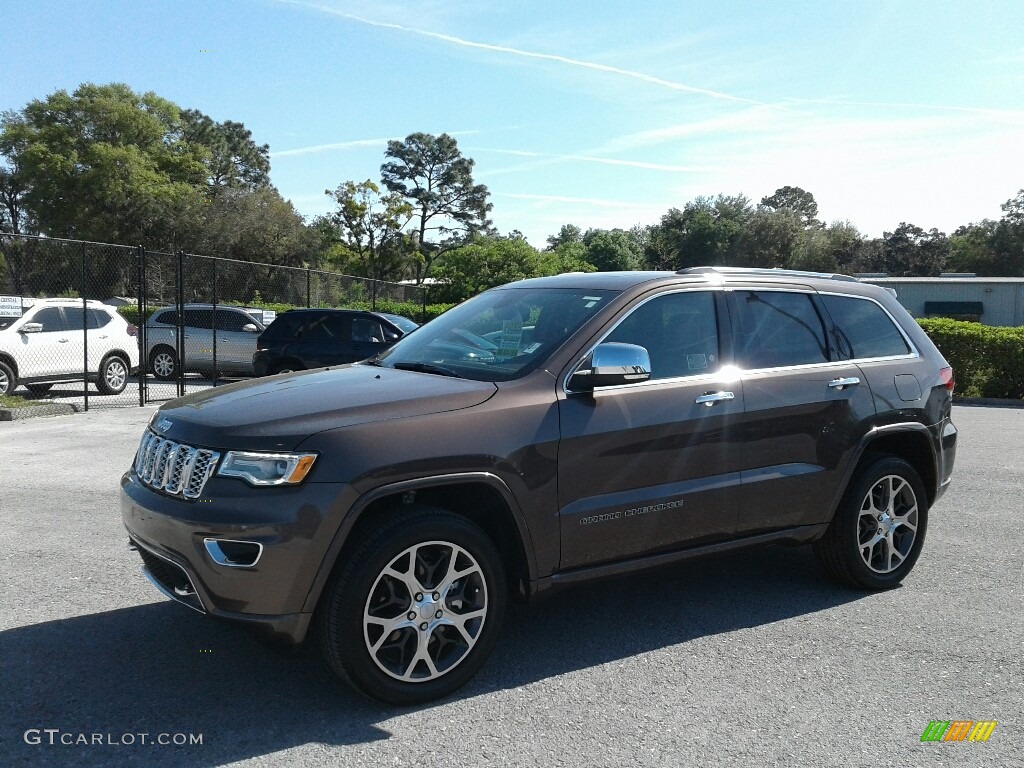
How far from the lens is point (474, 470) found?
3750 mm

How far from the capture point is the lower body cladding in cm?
341

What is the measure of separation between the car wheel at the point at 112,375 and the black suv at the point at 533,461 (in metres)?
12.7

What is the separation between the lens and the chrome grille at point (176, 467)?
358cm

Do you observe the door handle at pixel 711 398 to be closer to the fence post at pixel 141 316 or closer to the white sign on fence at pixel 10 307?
Result: the fence post at pixel 141 316

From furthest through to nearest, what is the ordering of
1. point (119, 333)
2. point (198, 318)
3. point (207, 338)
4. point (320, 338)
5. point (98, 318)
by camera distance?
point (198, 318) → point (207, 338) → point (119, 333) → point (98, 318) → point (320, 338)

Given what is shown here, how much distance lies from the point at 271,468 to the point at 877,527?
3.57 metres

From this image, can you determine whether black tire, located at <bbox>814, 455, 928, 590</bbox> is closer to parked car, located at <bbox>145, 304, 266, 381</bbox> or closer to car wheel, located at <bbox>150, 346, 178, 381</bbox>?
parked car, located at <bbox>145, 304, 266, 381</bbox>

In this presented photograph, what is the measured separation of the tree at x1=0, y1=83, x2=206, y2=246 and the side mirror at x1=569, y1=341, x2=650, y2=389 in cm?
5480

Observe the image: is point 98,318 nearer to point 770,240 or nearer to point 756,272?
point 756,272

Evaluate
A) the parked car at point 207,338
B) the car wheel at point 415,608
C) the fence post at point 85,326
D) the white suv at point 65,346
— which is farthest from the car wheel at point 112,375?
the car wheel at point 415,608

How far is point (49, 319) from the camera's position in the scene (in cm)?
1511

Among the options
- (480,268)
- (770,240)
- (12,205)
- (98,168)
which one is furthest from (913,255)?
(12,205)

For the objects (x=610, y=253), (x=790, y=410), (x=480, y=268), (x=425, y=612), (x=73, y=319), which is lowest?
(x=425, y=612)

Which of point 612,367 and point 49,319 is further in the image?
point 49,319
